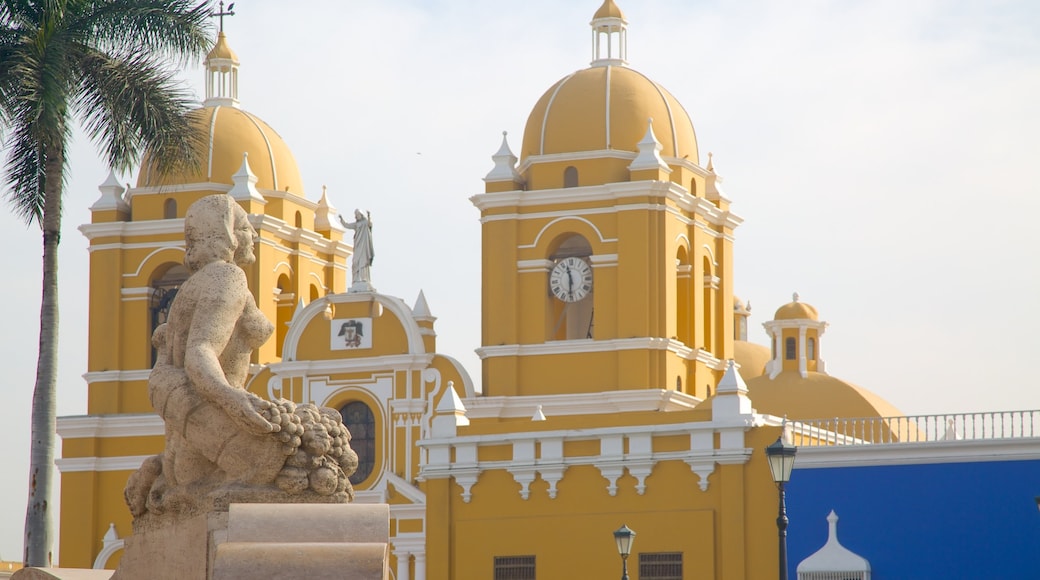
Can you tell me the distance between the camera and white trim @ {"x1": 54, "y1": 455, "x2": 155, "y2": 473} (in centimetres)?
2983

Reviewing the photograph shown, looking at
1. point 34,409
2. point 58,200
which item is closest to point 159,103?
point 58,200

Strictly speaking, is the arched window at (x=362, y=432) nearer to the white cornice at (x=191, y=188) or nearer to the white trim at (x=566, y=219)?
the white trim at (x=566, y=219)

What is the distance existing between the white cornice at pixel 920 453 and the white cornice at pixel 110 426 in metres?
12.0

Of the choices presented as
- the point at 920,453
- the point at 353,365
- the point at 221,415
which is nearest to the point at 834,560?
the point at 920,453

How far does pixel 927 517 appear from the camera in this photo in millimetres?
21516

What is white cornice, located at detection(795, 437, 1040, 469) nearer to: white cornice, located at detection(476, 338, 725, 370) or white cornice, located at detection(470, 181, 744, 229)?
white cornice, located at detection(476, 338, 725, 370)

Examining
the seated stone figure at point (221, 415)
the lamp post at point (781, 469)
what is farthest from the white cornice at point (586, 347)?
the seated stone figure at point (221, 415)

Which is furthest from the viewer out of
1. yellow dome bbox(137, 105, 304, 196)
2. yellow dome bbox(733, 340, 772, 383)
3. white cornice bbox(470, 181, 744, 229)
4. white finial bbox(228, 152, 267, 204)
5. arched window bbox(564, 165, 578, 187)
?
yellow dome bbox(733, 340, 772, 383)

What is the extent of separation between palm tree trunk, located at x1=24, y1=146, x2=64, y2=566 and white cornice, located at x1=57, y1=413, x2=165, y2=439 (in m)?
14.5

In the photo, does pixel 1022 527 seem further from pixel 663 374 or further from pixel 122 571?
pixel 122 571

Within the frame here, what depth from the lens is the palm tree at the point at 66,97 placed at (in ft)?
49.4

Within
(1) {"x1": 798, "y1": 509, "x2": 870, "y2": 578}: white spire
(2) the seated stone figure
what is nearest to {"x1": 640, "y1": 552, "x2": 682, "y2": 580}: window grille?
(1) {"x1": 798, "y1": 509, "x2": 870, "y2": 578}: white spire

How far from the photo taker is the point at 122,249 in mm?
30656

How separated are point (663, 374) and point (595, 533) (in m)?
3.54
